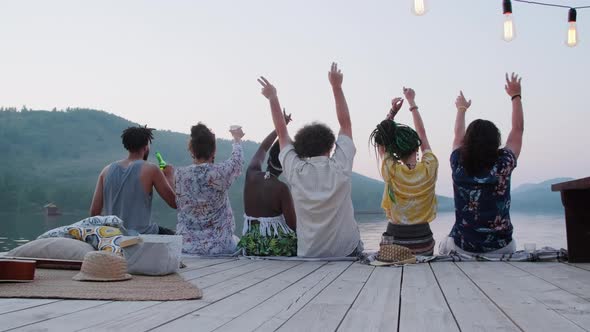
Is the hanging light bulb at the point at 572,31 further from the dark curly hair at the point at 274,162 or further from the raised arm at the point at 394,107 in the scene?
the dark curly hair at the point at 274,162

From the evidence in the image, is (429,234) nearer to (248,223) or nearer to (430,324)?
(248,223)

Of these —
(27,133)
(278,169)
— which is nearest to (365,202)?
(27,133)

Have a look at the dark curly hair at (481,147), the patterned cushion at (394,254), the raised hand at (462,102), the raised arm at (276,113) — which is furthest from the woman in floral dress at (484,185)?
the raised arm at (276,113)

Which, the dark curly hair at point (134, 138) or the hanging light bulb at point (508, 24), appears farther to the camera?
the hanging light bulb at point (508, 24)

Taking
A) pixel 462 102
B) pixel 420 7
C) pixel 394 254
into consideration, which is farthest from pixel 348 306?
pixel 420 7

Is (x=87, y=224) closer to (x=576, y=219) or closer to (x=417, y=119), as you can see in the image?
(x=417, y=119)

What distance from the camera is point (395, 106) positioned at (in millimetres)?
4656

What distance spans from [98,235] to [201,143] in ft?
3.84

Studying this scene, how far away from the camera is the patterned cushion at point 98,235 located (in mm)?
3607

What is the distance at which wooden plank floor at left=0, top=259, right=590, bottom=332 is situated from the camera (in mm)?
1786

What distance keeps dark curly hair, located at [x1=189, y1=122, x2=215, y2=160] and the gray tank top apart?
42 centimetres

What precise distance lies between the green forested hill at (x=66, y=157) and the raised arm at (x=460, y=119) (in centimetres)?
6647

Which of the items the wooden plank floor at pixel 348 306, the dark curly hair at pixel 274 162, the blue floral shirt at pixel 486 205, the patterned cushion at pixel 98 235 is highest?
the dark curly hair at pixel 274 162

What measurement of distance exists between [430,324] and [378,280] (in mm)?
1094
